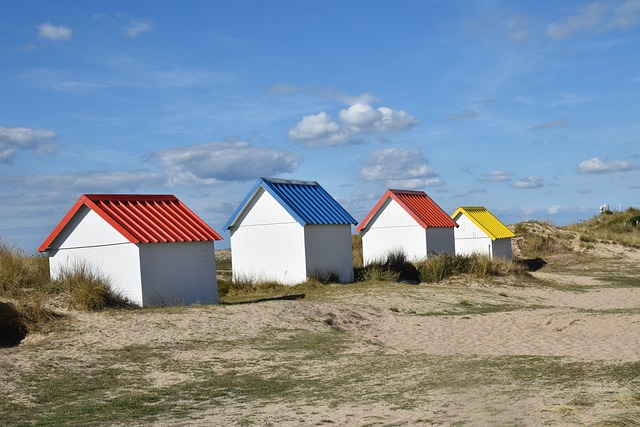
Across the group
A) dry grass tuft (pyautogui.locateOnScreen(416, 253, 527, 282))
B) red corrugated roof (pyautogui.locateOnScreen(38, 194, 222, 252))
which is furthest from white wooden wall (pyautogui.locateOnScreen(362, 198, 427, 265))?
red corrugated roof (pyautogui.locateOnScreen(38, 194, 222, 252))

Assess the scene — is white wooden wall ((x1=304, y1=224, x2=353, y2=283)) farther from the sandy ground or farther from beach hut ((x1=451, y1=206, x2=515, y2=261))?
beach hut ((x1=451, y1=206, x2=515, y2=261))

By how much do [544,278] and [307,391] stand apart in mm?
23814

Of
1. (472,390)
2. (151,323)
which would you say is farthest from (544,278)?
(472,390)

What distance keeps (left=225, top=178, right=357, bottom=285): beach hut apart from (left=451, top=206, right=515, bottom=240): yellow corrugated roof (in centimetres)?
1179

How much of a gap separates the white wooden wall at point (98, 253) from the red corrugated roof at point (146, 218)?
0.18 meters

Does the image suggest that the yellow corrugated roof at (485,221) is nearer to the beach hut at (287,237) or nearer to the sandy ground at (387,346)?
the beach hut at (287,237)

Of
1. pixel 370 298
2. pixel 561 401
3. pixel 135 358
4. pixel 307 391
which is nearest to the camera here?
pixel 561 401

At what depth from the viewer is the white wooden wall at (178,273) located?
1922 cm

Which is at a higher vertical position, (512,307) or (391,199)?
(391,199)

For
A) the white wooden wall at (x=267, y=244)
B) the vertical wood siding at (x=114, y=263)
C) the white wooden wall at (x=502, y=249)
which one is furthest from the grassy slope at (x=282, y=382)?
the white wooden wall at (x=502, y=249)

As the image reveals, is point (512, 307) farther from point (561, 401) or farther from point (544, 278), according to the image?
point (561, 401)

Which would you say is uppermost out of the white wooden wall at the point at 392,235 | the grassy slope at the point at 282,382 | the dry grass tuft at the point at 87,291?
the white wooden wall at the point at 392,235

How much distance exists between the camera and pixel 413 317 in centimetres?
2014

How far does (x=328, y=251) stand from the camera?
1089 inches
